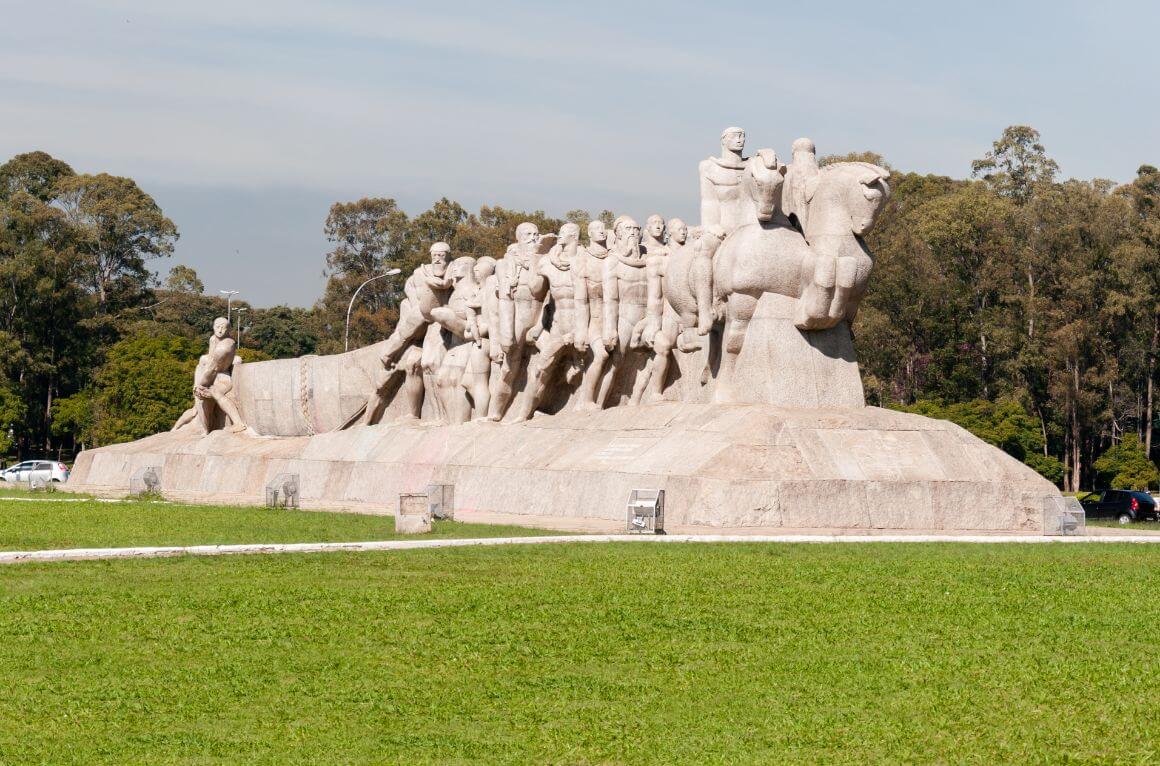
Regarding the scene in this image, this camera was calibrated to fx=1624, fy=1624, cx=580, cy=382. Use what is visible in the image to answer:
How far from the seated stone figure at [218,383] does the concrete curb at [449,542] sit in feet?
56.4

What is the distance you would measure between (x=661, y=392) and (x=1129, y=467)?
869 inches

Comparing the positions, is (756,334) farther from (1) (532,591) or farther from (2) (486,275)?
(1) (532,591)

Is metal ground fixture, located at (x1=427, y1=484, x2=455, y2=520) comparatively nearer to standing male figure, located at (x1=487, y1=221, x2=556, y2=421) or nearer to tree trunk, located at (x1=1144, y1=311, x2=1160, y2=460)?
standing male figure, located at (x1=487, y1=221, x2=556, y2=421)

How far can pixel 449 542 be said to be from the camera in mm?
15539

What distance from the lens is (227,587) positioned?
1201 centimetres

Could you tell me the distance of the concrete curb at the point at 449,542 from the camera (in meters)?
14.2

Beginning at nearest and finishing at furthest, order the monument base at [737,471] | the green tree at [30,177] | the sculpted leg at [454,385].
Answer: the monument base at [737,471] → the sculpted leg at [454,385] → the green tree at [30,177]

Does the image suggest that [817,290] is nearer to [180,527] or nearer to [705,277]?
[705,277]

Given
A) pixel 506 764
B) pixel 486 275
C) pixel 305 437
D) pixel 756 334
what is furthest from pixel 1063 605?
pixel 305 437

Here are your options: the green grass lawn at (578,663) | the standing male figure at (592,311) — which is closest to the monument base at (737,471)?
the standing male figure at (592,311)

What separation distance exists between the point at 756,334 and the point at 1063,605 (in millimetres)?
9944

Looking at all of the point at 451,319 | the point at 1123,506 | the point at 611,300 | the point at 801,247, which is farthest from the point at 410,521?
the point at 1123,506

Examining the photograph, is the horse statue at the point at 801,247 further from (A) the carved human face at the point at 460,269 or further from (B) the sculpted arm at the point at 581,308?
(A) the carved human face at the point at 460,269

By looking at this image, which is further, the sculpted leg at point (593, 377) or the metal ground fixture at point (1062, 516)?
the sculpted leg at point (593, 377)
